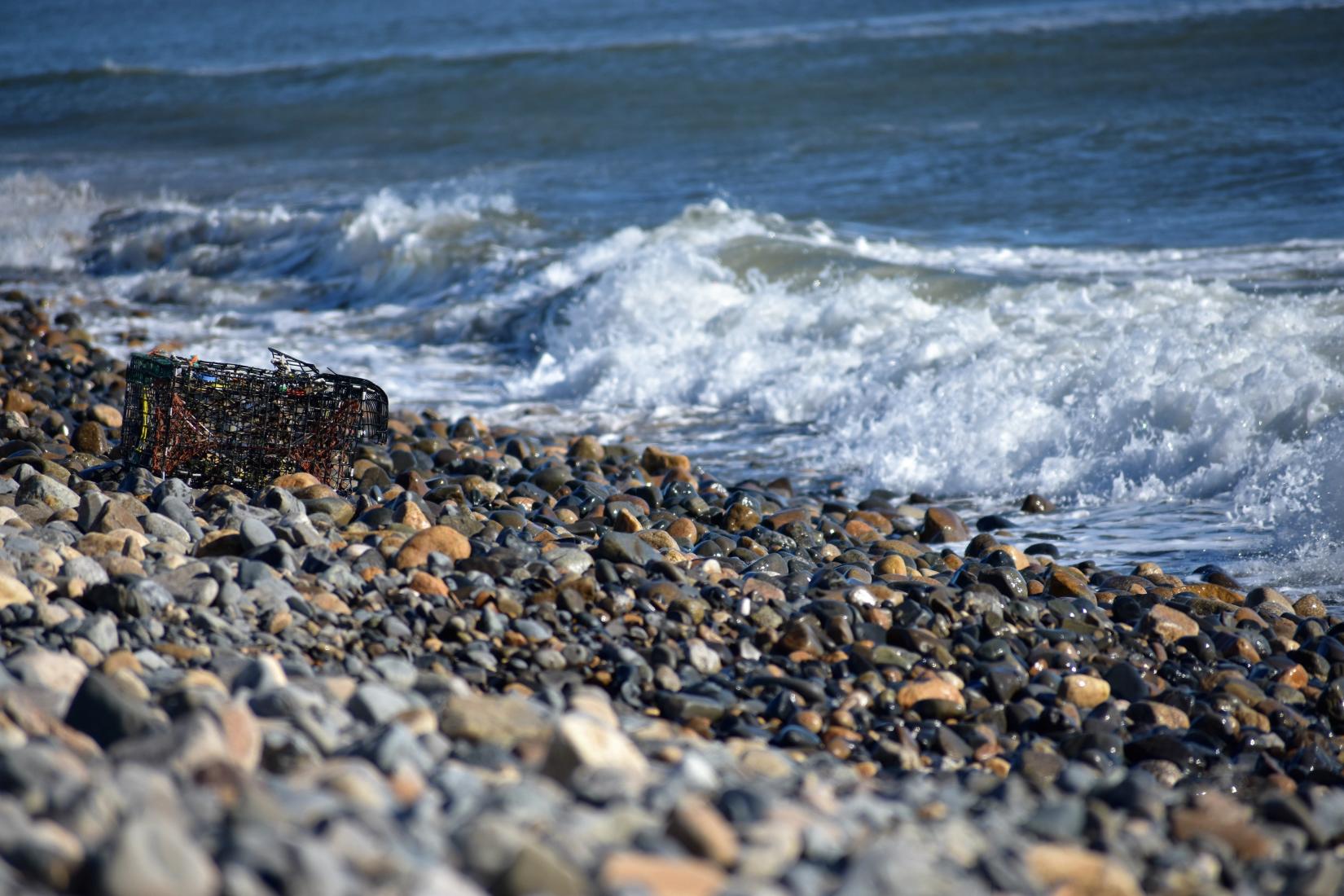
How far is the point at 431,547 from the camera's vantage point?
161 inches

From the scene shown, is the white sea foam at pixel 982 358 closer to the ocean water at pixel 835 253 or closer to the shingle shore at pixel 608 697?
the ocean water at pixel 835 253

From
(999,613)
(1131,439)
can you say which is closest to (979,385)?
(1131,439)

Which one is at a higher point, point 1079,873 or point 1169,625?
point 1079,873

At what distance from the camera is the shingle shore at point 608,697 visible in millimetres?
2037

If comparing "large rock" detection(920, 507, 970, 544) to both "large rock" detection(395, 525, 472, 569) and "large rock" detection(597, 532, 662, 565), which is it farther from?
"large rock" detection(395, 525, 472, 569)

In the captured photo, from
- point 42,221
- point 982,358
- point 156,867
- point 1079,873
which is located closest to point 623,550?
point 1079,873

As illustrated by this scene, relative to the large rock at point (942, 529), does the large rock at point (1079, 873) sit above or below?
above

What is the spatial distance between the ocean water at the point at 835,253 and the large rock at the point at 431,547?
302 cm

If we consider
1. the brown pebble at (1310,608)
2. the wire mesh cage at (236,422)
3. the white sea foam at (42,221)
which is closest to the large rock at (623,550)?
the wire mesh cage at (236,422)

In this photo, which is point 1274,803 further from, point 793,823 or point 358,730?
point 358,730

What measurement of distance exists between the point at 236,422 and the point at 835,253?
272 inches

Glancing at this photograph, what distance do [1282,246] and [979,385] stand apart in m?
4.48

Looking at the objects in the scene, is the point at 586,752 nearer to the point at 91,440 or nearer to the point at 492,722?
the point at 492,722

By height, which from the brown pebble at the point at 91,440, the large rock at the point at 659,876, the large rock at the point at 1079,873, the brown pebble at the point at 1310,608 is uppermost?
the brown pebble at the point at 91,440
